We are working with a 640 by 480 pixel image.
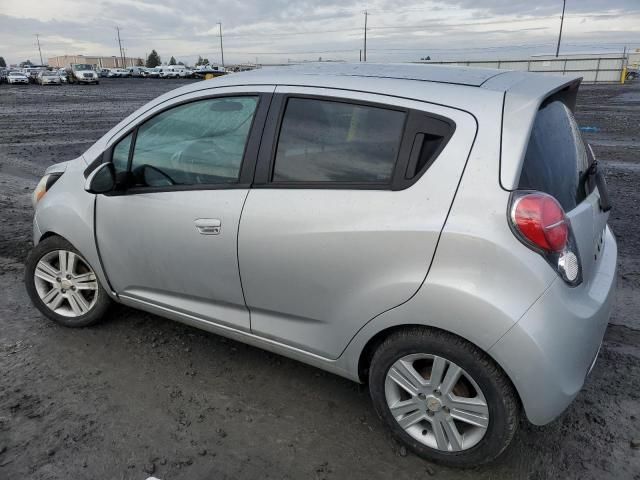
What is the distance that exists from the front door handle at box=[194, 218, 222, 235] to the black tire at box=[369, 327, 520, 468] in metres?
1.04

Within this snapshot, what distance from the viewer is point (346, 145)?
254 cm

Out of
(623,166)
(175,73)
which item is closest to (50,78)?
(175,73)

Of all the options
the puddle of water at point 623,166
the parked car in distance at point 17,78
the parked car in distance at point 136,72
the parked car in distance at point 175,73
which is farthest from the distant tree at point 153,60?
the puddle of water at point 623,166

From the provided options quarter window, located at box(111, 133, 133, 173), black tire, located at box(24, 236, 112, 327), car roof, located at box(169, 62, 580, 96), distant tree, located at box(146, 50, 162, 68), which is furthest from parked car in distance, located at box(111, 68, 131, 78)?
car roof, located at box(169, 62, 580, 96)

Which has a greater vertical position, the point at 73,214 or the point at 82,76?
the point at 82,76

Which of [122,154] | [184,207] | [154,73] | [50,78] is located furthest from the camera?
[154,73]

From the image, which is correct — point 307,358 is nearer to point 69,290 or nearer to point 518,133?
point 518,133

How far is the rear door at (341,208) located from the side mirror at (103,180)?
3.29 ft

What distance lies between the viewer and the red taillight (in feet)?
6.84

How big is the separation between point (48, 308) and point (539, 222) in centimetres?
330

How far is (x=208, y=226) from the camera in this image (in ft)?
9.19

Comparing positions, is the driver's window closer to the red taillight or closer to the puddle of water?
the red taillight

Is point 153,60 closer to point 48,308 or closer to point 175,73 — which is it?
point 175,73

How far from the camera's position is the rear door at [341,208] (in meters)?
2.26
